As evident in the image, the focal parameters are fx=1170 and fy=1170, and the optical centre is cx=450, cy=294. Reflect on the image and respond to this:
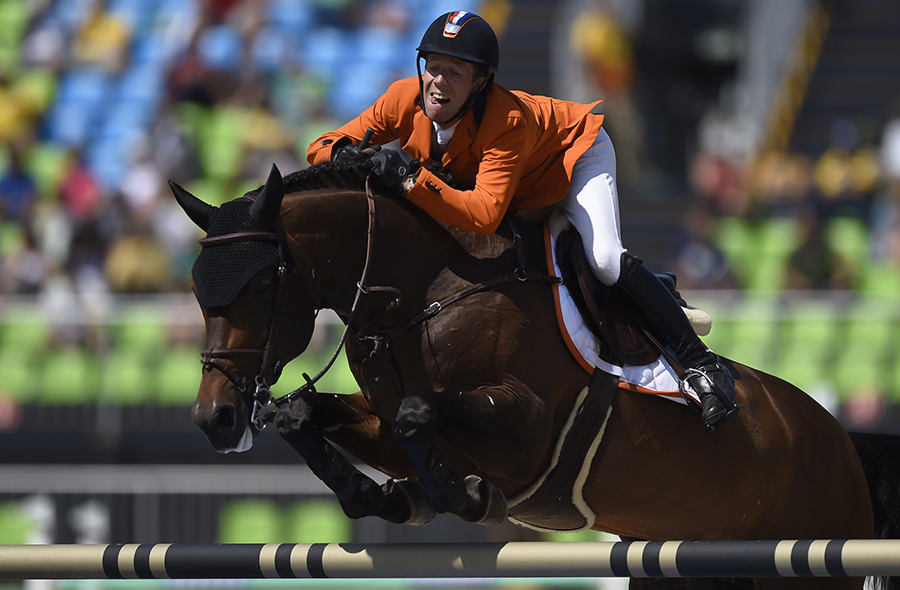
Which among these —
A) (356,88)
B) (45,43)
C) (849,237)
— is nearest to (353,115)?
(356,88)

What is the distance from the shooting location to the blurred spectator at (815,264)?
34.4ft

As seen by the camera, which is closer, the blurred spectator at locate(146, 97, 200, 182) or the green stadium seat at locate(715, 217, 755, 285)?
the green stadium seat at locate(715, 217, 755, 285)

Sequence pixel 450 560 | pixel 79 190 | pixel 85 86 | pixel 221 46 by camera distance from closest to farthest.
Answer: pixel 450 560
pixel 79 190
pixel 221 46
pixel 85 86

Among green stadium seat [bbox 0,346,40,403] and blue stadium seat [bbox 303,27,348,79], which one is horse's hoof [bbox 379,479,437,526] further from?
blue stadium seat [bbox 303,27,348,79]

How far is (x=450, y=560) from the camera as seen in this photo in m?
3.69

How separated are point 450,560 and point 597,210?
4.90 feet

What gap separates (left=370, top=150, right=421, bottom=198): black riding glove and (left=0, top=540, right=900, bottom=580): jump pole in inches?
49.2

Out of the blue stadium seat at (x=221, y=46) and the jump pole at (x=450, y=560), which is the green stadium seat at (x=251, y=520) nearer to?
the jump pole at (x=450, y=560)

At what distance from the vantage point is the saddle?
4.42 meters

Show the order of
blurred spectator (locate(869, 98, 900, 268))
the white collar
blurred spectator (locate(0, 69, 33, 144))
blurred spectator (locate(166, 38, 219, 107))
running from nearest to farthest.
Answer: the white collar < blurred spectator (locate(869, 98, 900, 268)) < blurred spectator (locate(166, 38, 219, 107)) < blurred spectator (locate(0, 69, 33, 144))

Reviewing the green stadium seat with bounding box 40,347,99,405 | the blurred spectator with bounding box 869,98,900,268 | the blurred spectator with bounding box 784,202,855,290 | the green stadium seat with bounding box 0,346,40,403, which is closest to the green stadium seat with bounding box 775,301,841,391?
the blurred spectator with bounding box 784,202,855,290

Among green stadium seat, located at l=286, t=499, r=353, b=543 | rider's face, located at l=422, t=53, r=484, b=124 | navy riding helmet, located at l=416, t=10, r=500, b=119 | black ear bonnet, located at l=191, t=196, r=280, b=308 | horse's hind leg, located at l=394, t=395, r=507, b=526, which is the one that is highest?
navy riding helmet, located at l=416, t=10, r=500, b=119

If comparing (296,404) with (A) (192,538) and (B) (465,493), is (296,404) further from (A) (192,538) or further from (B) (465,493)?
(A) (192,538)

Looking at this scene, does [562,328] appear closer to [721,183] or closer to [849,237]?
[849,237]
